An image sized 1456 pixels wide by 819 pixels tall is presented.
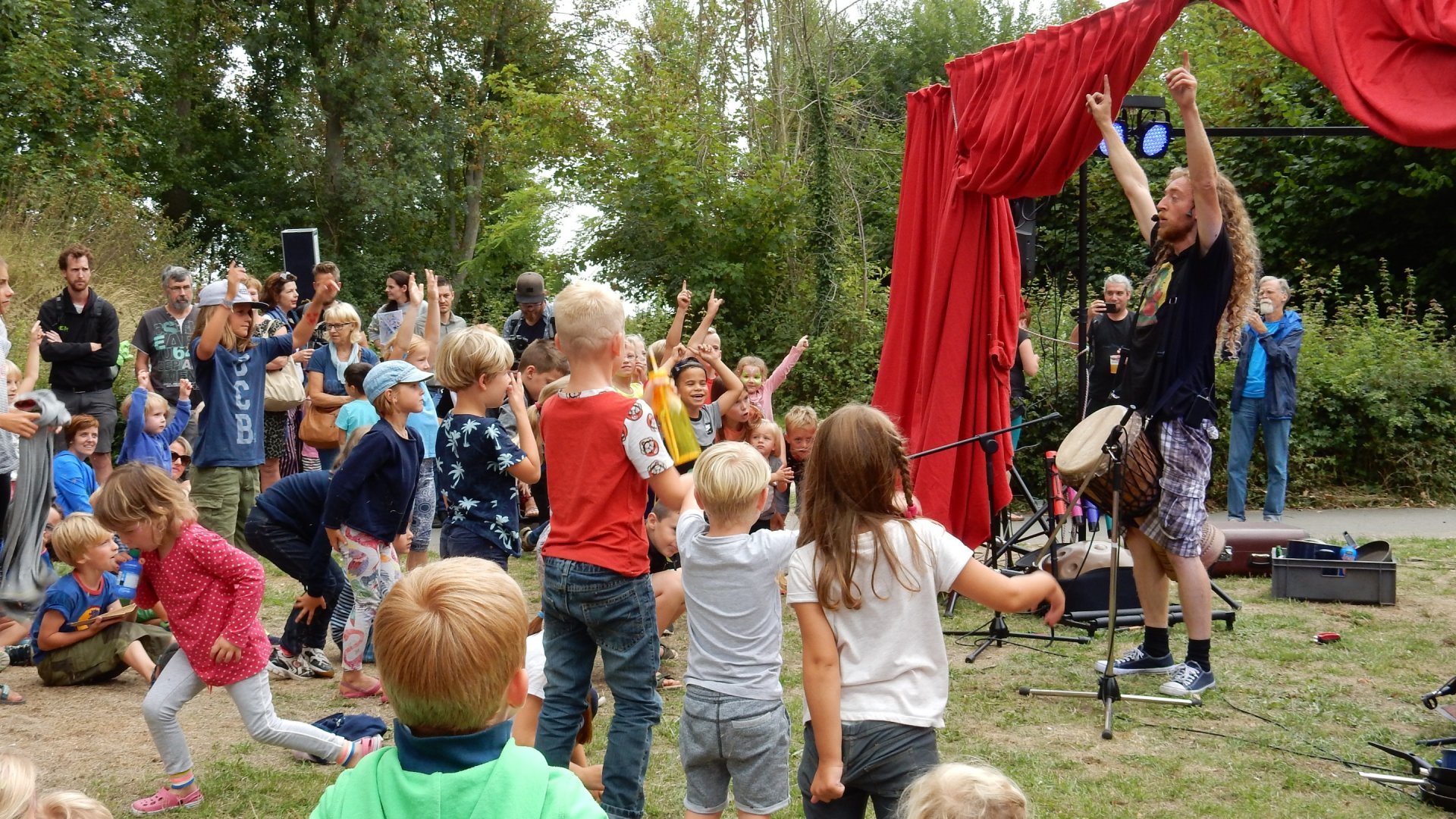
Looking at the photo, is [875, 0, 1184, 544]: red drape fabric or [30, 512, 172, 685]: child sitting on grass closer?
[30, 512, 172, 685]: child sitting on grass

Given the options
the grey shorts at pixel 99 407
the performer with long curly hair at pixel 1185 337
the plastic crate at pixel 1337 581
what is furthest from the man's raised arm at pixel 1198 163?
the grey shorts at pixel 99 407

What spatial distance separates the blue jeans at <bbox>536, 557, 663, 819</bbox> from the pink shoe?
1.39 m

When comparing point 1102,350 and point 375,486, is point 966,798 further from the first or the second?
point 1102,350

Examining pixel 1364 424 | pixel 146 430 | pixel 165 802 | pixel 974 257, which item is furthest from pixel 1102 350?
pixel 165 802

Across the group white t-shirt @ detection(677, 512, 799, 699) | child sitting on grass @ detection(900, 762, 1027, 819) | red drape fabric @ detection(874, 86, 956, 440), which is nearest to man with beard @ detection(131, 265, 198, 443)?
red drape fabric @ detection(874, 86, 956, 440)

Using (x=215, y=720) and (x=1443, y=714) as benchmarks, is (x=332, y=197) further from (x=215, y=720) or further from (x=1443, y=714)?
(x=1443, y=714)

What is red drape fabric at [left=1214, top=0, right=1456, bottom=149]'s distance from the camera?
4.08 m

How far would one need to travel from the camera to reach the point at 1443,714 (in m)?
4.54

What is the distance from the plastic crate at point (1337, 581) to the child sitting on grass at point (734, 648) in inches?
197

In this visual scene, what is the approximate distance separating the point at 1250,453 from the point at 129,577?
9236 mm

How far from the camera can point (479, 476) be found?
4656 mm

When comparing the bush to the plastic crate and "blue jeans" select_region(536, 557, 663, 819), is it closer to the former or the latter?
the plastic crate

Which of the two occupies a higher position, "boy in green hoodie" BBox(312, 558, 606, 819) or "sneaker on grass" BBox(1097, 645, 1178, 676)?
"boy in green hoodie" BBox(312, 558, 606, 819)

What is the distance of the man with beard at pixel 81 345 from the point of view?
8.07m
